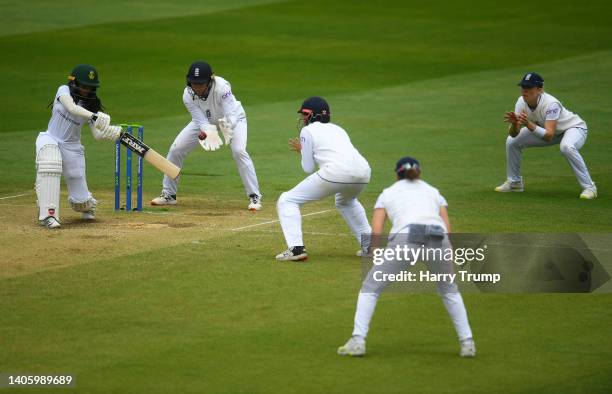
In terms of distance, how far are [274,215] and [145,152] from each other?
7.34 ft

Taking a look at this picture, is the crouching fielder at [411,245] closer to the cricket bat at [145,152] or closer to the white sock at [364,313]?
the white sock at [364,313]

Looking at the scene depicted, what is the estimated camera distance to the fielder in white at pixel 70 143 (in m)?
15.4

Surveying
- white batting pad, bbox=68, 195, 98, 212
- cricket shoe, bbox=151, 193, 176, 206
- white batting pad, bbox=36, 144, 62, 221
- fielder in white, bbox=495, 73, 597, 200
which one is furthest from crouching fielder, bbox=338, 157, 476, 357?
fielder in white, bbox=495, 73, 597, 200

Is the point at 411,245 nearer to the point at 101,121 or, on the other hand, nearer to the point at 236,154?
the point at 101,121

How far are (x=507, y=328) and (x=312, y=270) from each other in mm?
2977

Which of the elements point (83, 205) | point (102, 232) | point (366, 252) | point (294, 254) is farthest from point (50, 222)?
point (366, 252)

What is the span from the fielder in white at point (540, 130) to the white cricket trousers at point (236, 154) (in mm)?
4158

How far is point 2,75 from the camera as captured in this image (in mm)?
30250

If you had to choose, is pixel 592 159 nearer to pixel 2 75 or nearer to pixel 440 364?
pixel 440 364

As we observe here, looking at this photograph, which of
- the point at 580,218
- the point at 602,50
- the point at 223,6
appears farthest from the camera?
the point at 223,6

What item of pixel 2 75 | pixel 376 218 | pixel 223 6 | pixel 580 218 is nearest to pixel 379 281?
pixel 376 218

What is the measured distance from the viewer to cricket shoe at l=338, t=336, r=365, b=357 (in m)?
10.1

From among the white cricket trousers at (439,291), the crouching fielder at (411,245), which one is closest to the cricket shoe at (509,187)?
the crouching fielder at (411,245)

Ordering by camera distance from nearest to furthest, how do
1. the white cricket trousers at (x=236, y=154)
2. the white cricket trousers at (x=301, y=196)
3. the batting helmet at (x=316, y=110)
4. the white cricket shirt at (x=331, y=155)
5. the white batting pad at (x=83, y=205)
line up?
1. the white cricket shirt at (x=331, y=155)
2. the white cricket trousers at (x=301, y=196)
3. the batting helmet at (x=316, y=110)
4. the white batting pad at (x=83, y=205)
5. the white cricket trousers at (x=236, y=154)
